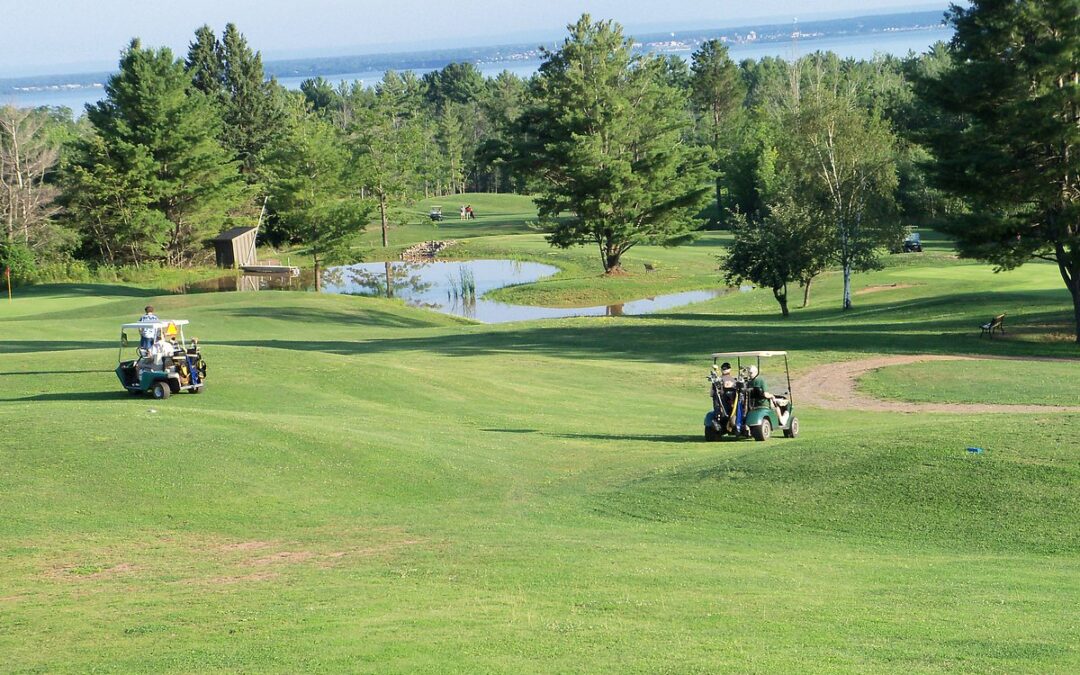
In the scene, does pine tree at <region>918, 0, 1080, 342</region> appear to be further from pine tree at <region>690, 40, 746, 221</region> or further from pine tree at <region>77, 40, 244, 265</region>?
pine tree at <region>690, 40, 746, 221</region>

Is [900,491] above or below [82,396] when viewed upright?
below

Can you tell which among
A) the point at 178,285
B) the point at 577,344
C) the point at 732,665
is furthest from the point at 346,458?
the point at 178,285

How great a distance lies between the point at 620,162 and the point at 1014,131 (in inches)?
1574

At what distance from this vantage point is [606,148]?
270 feet

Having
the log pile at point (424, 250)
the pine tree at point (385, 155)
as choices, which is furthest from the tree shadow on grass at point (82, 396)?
the pine tree at point (385, 155)

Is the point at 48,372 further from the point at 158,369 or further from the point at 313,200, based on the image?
the point at 313,200

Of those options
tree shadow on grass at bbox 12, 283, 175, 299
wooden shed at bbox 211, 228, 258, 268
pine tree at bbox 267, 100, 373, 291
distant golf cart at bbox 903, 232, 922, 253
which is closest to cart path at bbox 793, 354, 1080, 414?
tree shadow on grass at bbox 12, 283, 175, 299

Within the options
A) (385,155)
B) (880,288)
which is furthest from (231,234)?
(880,288)

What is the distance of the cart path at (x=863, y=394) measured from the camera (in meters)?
29.6

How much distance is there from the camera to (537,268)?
9075 centimetres

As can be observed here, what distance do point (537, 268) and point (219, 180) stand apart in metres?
25.8

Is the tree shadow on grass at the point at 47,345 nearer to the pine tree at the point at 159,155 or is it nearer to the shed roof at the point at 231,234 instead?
the pine tree at the point at 159,155

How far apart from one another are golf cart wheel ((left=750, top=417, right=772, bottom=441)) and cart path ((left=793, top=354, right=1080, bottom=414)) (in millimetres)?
7014

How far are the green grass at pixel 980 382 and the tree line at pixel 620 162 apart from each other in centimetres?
846
